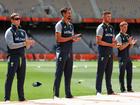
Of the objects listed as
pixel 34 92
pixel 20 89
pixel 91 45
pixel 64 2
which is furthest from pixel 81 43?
pixel 20 89

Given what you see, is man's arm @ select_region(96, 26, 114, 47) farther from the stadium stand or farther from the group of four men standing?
the stadium stand

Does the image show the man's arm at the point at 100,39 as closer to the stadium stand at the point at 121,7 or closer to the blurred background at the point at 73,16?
the blurred background at the point at 73,16

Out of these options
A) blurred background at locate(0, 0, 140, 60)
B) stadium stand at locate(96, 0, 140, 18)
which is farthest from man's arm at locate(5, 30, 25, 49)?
stadium stand at locate(96, 0, 140, 18)

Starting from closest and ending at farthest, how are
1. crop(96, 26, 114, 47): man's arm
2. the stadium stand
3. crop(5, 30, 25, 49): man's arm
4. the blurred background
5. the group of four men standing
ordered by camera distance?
crop(5, 30, 25, 49): man's arm, the group of four men standing, crop(96, 26, 114, 47): man's arm, the blurred background, the stadium stand

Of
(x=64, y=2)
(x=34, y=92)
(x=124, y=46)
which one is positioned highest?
(x=64, y=2)

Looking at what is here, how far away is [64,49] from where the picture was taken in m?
12.9

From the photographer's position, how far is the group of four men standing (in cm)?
1221

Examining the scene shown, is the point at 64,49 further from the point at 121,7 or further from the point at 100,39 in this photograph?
the point at 121,7

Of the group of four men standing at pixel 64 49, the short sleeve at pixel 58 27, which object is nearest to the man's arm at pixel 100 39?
the group of four men standing at pixel 64 49

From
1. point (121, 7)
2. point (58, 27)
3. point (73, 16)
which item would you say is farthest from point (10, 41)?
point (121, 7)

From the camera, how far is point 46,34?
178ft

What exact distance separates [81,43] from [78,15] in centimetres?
303

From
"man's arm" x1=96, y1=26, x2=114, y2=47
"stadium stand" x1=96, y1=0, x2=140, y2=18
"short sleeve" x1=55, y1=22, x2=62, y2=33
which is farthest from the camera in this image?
"stadium stand" x1=96, y1=0, x2=140, y2=18

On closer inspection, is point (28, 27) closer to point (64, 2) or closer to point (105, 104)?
point (64, 2)
